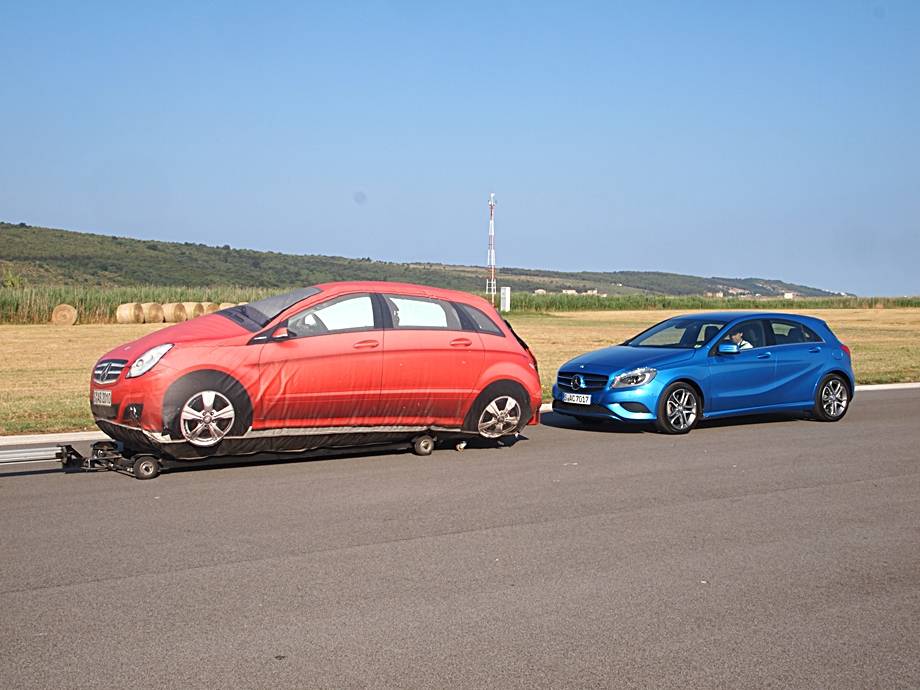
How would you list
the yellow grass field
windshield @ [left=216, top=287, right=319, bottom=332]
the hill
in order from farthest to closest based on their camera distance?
the hill < the yellow grass field < windshield @ [left=216, top=287, right=319, bottom=332]

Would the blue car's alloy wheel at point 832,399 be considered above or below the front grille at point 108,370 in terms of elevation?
below

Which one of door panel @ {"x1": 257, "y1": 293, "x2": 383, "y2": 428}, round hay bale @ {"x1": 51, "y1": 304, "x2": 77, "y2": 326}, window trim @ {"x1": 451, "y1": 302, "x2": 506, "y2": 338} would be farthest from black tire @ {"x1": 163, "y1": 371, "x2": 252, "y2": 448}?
round hay bale @ {"x1": 51, "y1": 304, "x2": 77, "y2": 326}

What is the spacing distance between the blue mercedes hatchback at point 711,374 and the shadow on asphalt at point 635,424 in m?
0.24

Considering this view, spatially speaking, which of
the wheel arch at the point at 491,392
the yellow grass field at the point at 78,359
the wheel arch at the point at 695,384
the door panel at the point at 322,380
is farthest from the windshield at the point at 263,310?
the wheel arch at the point at 695,384

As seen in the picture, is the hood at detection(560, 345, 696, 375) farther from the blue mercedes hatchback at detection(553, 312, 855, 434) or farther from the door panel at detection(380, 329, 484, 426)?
the door panel at detection(380, 329, 484, 426)

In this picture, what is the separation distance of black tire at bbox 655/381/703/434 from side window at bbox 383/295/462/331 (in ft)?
9.85

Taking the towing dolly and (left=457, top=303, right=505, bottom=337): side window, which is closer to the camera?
the towing dolly

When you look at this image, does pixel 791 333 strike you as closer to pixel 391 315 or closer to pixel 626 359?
pixel 626 359

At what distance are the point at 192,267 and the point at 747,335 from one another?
117m

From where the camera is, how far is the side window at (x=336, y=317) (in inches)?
409

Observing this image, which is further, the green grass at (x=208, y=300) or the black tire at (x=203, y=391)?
the green grass at (x=208, y=300)

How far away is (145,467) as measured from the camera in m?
9.59

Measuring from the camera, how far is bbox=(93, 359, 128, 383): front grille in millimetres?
9820

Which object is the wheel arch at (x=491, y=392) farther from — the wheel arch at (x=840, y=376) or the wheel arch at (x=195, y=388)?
the wheel arch at (x=840, y=376)
